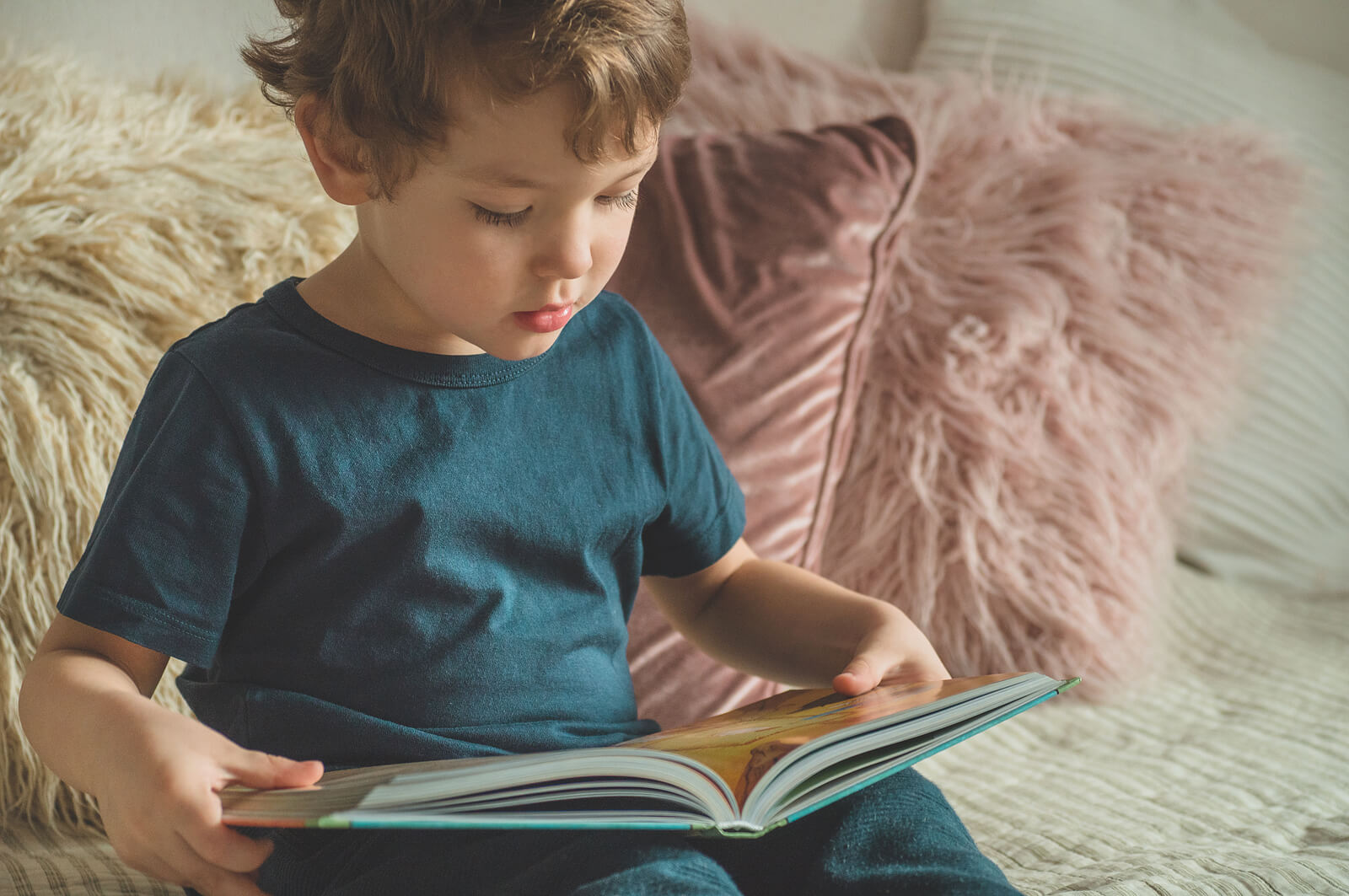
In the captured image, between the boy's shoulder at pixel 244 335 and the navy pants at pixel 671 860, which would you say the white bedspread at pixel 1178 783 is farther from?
the boy's shoulder at pixel 244 335

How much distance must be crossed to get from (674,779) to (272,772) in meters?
0.17

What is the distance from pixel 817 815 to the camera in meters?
0.60

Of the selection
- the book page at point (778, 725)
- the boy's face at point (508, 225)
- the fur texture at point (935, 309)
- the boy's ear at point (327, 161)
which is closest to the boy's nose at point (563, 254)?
the boy's face at point (508, 225)

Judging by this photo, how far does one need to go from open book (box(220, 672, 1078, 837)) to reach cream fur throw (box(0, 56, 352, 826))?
375 mm

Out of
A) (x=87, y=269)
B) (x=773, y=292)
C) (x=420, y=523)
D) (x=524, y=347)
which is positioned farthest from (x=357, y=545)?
(x=773, y=292)

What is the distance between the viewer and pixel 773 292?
1023mm

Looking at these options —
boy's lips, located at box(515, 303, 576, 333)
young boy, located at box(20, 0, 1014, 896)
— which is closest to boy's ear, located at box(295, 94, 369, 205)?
young boy, located at box(20, 0, 1014, 896)

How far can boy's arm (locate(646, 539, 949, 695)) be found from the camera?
676mm

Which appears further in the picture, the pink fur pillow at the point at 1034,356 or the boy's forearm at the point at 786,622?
the pink fur pillow at the point at 1034,356

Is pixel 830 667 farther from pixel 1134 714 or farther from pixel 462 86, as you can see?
pixel 1134 714

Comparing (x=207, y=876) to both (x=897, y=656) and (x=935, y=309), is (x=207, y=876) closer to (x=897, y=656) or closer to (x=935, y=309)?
(x=897, y=656)

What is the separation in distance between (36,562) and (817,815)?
21.0 inches

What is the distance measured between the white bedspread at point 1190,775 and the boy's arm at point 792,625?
0.60ft

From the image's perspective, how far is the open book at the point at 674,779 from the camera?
45 centimetres
